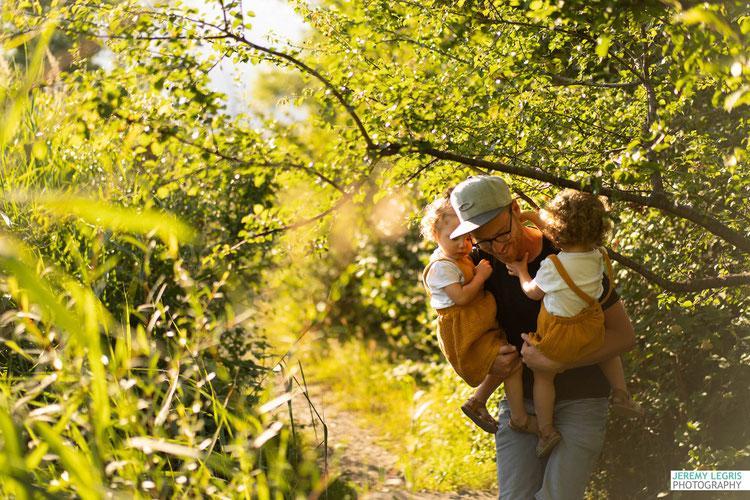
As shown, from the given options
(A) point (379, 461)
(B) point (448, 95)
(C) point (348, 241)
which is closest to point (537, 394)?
(B) point (448, 95)

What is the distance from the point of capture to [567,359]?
257cm

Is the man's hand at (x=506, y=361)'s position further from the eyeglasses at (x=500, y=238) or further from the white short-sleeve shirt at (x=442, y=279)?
the eyeglasses at (x=500, y=238)

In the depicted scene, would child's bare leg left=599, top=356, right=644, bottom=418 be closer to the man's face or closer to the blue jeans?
the blue jeans

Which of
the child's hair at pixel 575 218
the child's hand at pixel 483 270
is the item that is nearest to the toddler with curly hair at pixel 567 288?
the child's hair at pixel 575 218

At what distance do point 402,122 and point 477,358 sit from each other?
115 centimetres

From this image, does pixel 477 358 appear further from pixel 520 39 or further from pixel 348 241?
pixel 348 241

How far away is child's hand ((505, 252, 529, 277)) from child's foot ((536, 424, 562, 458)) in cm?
65

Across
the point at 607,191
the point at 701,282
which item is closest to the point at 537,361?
the point at 607,191

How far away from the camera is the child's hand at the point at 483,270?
107 inches

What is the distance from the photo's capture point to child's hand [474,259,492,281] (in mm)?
2716

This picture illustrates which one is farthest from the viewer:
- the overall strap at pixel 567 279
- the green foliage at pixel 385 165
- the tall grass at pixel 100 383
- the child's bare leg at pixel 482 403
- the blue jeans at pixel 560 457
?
the child's bare leg at pixel 482 403

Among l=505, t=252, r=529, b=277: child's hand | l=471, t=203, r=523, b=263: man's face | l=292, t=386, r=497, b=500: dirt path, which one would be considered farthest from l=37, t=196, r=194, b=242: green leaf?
l=292, t=386, r=497, b=500: dirt path

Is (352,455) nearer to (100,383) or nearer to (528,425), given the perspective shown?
(528,425)

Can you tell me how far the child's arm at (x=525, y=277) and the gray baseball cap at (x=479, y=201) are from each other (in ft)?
0.88
